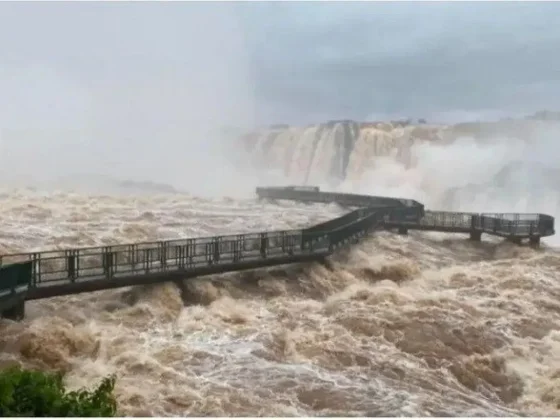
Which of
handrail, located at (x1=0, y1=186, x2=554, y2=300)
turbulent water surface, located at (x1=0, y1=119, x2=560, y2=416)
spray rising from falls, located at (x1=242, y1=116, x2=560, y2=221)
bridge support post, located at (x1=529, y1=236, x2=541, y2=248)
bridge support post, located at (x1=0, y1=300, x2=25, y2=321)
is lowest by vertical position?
turbulent water surface, located at (x1=0, y1=119, x2=560, y2=416)

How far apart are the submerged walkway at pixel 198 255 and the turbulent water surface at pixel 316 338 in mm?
511

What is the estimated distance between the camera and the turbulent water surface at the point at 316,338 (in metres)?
12.5

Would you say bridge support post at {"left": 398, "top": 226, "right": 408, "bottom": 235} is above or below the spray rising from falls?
below

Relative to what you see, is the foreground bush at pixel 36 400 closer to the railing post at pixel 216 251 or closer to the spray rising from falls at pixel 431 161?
the railing post at pixel 216 251

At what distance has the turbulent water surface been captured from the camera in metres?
12.5

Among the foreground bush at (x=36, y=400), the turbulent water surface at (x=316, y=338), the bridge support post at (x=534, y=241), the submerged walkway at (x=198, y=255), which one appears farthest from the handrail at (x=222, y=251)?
the foreground bush at (x=36, y=400)

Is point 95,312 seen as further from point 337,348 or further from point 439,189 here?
point 439,189

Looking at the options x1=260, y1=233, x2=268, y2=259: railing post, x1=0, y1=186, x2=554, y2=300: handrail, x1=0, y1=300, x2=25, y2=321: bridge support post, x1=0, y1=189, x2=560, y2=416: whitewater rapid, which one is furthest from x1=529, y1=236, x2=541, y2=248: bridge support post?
x1=0, y1=300, x2=25, y2=321: bridge support post

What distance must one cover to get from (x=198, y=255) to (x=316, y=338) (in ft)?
18.8

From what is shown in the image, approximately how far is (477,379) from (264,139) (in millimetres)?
69150

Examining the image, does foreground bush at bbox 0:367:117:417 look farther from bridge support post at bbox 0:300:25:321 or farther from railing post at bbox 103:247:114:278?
railing post at bbox 103:247:114:278

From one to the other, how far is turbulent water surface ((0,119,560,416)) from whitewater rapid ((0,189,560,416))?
40mm

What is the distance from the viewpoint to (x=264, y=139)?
81.7 metres

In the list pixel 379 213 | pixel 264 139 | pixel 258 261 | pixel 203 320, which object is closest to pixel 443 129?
pixel 264 139
